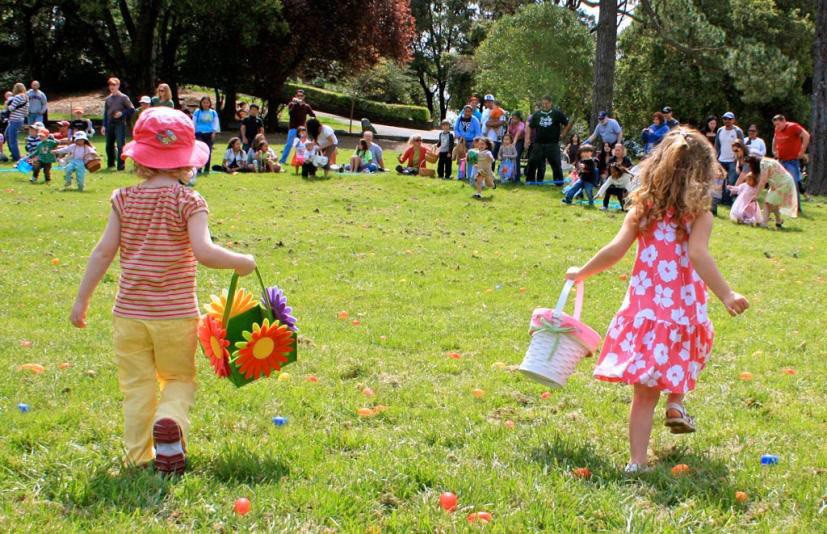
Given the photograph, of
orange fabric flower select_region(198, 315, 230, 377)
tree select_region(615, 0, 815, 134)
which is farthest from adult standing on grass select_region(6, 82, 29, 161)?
tree select_region(615, 0, 815, 134)

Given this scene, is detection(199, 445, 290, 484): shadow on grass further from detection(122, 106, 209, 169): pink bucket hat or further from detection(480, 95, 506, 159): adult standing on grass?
detection(480, 95, 506, 159): adult standing on grass

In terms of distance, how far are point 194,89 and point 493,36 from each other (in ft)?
54.1

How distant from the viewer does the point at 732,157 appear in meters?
17.6

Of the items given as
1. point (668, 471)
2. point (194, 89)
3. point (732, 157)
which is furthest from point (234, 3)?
point (668, 471)

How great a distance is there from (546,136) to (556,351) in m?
14.5

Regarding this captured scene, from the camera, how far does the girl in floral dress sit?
3.96m

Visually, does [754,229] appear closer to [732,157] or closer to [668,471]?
[732,157]

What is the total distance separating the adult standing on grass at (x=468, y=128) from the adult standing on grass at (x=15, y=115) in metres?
9.99

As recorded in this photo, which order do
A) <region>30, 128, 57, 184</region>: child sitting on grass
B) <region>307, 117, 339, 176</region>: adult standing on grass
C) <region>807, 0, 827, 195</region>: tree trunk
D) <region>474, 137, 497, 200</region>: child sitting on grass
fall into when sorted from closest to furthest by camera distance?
<region>30, 128, 57, 184</region>: child sitting on grass, <region>474, 137, 497, 200</region>: child sitting on grass, <region>307, 117, 339, 176</region>: adult standing on grass, <region>807, 0, 827, 195</region>: tree trunk

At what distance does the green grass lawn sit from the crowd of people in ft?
19.5

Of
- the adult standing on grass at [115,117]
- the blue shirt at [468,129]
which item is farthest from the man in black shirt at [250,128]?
the blue shirt at [468,129]

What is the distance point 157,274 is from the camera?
376cm

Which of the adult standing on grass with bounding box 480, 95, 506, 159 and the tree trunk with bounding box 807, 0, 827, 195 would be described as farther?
the tree trunk with bounding box 807, 0, 827, 195

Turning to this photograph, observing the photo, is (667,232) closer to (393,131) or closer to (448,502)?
(448,502)
